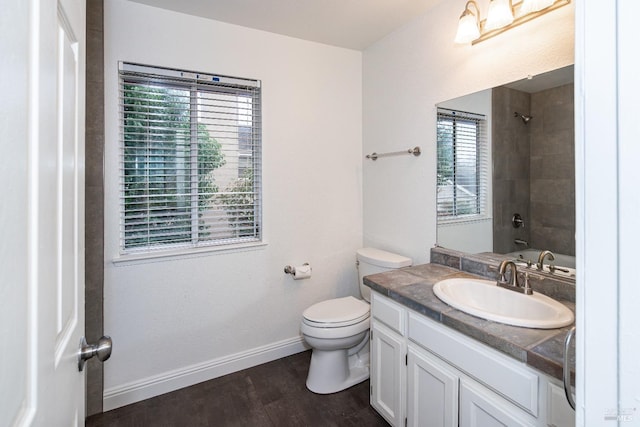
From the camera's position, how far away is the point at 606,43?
14.6 inches

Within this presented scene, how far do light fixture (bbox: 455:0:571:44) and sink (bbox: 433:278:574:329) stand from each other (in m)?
1.30

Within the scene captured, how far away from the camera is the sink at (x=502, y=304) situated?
44.6 inches

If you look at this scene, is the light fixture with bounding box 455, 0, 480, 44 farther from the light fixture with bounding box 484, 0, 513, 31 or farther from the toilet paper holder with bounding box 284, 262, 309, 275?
the toilet paper holder with bounding box 284, 262, 309, 275

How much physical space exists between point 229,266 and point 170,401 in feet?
2.96

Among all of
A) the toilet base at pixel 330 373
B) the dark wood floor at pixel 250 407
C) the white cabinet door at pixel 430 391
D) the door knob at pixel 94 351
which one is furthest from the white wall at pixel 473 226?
the door knob at pixel 94 351

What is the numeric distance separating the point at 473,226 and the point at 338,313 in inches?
40.1

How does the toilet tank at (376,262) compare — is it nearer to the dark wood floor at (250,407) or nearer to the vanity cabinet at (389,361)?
the vanity cabinet at (389,361)

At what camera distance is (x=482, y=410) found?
1.13 metres

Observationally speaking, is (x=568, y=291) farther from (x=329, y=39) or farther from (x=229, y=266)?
(x=329, y=39)

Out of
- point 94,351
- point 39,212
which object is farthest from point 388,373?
point 39,212

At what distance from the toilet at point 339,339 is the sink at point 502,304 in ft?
1.81

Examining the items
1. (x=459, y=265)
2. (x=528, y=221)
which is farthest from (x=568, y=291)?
(x=459, y=265)

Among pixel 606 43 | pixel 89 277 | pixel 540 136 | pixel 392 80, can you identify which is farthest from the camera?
pixel 392 80

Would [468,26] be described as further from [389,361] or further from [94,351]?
[94,351]
